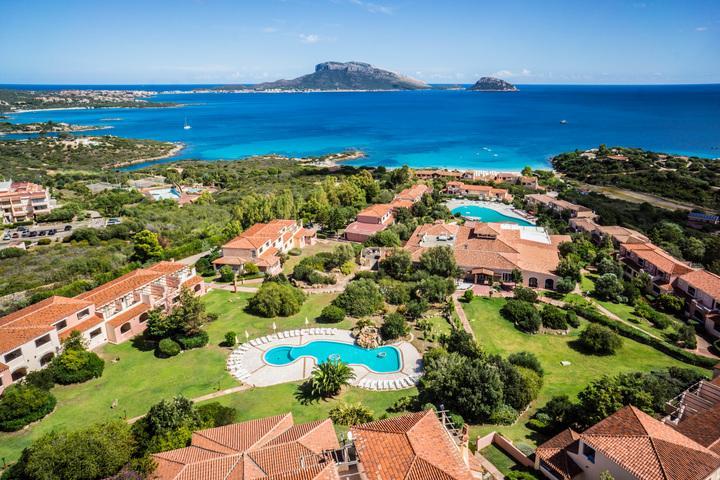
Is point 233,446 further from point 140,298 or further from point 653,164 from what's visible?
point 653,164

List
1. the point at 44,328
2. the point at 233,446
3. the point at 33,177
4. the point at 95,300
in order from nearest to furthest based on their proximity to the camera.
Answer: the point at 233,446 < the point at 44,328 < the point at 95,300 < the point at 33,177

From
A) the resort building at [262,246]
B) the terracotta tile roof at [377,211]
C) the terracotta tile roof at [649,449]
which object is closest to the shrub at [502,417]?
the terracotta tile roof at [649,449]

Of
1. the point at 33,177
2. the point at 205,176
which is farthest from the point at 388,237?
the point at 33,177

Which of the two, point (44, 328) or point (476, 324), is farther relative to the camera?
point (476, 324)

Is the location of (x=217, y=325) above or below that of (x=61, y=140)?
below

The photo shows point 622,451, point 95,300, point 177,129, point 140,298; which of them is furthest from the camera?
point 177,129

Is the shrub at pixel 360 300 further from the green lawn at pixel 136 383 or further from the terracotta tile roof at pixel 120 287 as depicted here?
the terracotta tile roof at pixel 120 287
